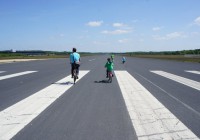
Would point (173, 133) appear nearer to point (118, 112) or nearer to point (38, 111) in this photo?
point (118, 112)

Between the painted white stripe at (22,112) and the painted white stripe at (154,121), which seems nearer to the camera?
Result: the painted white stripe at (154,121)

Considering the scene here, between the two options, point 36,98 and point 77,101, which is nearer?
point 77,101

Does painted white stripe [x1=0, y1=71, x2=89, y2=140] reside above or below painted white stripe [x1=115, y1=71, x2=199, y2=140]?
below

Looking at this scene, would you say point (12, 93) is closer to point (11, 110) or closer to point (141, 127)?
point (11, 110)

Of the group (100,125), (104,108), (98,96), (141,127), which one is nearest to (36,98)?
(98,96)

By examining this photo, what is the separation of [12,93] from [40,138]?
17.8 feet

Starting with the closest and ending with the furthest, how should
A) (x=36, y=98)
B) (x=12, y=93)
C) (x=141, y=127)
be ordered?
(x=141, y=127)
(x=36, y=98)
(x=12, y=93)

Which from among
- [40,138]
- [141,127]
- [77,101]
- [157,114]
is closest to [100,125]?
[141,127]

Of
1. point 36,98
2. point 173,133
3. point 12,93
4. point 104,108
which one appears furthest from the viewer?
point 12,93

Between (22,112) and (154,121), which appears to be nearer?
(154,121)

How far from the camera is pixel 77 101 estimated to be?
318 inches

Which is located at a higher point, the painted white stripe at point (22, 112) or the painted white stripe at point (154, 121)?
the painted white stripe at point (154, 121)

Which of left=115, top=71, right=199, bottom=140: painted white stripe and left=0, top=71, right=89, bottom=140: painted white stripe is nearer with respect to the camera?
left=115, top=71, right=199, bottom=140: painted white stripe

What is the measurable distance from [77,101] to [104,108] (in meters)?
1.26
